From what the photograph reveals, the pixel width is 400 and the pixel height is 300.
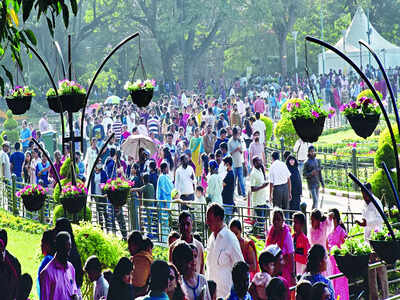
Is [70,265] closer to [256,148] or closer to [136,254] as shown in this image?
[136,254]

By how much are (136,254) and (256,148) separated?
10.8 metres

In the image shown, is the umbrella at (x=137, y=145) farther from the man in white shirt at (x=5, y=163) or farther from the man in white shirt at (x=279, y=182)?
the man in white shirt at (x=279, y=182)

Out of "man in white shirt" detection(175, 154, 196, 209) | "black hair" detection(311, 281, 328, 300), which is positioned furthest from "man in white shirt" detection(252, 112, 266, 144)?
"black hair" detection(311, 281, 328, 300)

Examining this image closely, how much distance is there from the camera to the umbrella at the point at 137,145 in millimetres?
19375

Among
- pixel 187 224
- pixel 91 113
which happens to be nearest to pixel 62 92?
pixel 187 224

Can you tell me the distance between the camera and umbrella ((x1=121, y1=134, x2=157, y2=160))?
19.4 meters

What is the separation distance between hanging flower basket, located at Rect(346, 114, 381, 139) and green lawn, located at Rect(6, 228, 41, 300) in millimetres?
6461

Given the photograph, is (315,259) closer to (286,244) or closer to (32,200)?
(286,244)

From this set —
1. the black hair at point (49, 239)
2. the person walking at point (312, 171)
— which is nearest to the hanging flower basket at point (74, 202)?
the black hair at point (49, 239)

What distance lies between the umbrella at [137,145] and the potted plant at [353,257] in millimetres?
10439

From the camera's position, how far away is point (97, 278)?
30.0 feet

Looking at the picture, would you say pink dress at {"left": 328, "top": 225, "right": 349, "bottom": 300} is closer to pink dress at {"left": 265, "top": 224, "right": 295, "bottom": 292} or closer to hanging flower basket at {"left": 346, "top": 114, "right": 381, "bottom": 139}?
pink dress at {"left": 265, "top": 224, "right": 295, "bottom": 292}

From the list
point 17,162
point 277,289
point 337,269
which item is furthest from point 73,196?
point 17,162

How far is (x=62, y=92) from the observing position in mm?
12266
